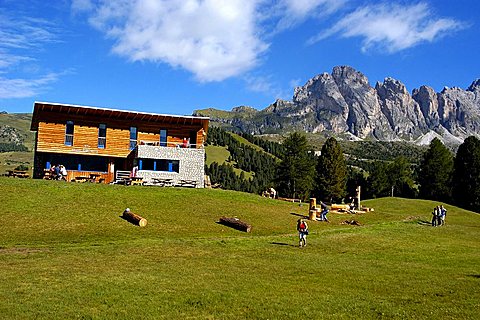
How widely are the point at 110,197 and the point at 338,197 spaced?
64.6 m

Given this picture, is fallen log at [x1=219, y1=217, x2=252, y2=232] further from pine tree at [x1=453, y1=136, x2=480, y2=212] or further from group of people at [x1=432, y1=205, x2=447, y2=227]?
pine tree at [x1=453, y1=136, x2=480, y2=212]

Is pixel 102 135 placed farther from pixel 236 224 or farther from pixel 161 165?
pixel 236 224

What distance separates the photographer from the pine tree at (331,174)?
97250 millimetres

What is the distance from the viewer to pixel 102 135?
204 feet

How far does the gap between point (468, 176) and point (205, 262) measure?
7871 centimetres

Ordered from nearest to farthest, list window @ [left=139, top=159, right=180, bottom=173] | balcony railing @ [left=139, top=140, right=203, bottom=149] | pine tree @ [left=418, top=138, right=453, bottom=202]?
window @ [left=139, top=159, right=180, bottom=173]
balcony railing @ [left=139, top=140, right=203, bottom=149]
pine tree @ [left=418, top=138, right=453, bottom=202]

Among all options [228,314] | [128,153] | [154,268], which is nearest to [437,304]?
[228,314]

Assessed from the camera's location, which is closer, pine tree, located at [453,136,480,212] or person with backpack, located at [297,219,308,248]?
person with backpack, located at [297,219,308,248]

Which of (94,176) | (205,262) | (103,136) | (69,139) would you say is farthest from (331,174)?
(205,262)

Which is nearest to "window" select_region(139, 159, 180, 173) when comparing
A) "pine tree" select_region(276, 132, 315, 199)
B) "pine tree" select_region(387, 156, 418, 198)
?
"pine tree" select_region(276, 132, 315, 199)

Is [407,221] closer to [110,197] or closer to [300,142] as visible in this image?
[110,197]

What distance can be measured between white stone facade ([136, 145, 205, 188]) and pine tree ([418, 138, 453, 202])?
58747mm

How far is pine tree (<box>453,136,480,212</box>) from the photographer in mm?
86438

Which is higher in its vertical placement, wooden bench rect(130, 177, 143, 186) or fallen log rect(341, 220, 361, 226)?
wooden bench rect(130, 177, 143, 186)
